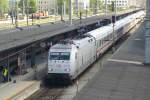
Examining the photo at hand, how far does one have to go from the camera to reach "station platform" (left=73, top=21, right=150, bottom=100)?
→ 2258 cm

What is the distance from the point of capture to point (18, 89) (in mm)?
28016

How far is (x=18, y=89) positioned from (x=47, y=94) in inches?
74.6

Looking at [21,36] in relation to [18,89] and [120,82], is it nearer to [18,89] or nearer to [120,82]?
[18,89]

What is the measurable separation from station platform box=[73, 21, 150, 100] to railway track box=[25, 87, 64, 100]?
99.5 inches

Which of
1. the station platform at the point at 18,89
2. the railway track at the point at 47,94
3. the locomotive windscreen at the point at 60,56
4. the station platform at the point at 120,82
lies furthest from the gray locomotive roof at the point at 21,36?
the station platform at the point at 120,82

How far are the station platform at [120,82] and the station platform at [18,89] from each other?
13.2 ft

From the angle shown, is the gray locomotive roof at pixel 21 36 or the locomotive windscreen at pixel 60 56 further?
the gray locomotive roof at pixel 21 36

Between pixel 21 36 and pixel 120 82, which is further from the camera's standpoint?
pixel 21 36

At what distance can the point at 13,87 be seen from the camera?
95.5 feet

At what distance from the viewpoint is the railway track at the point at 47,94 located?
27.4m

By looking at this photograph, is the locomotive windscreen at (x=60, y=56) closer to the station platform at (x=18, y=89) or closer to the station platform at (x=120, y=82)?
the station platform at (x=18, y=89)

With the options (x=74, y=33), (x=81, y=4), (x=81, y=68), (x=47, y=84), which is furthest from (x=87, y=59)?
(x=81, y=4)

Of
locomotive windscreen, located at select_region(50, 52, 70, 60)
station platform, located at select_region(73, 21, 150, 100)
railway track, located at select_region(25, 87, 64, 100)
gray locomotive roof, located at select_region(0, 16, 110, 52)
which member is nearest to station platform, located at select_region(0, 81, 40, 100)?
railway track, located at select_region(25, 87, 64, 100)

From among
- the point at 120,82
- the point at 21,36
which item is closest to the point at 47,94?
the point at 120,82
